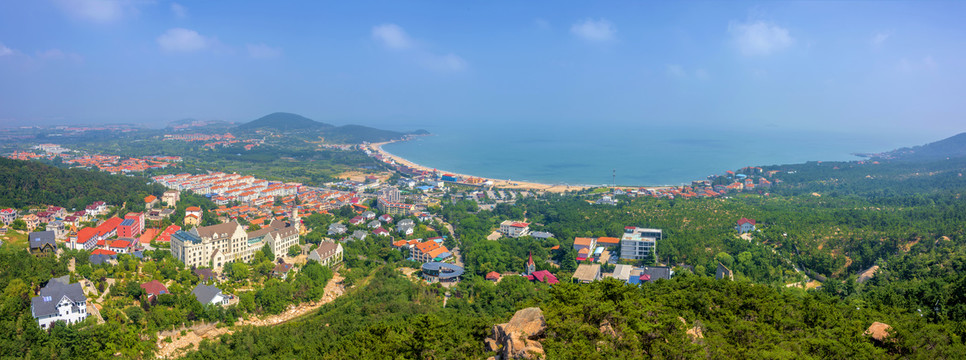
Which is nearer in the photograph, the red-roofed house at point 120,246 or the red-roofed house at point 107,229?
the red-roofed house at point 120,246

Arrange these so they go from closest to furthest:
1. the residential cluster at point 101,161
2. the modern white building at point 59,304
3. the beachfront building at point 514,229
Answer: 1. the modern white building at point 59,304
2. the beachfront building at point 514,229
3. the residential cluster at point 101,161

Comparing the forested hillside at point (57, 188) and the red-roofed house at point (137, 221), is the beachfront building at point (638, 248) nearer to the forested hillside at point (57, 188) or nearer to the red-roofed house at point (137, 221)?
the red-roofed house at point (137, 221)

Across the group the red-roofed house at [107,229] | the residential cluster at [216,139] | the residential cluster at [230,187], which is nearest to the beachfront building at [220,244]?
the red-roofed house at [107,229]

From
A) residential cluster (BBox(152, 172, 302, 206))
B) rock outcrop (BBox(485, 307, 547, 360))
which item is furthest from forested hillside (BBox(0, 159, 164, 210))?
rock outcrop (BBox(485, 307, 547, 360))

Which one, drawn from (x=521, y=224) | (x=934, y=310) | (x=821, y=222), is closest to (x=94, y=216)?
(x=521, y=224)

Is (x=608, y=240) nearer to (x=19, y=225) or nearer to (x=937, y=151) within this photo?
(x=19, y=225)

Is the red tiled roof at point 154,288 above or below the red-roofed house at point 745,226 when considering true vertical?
below
